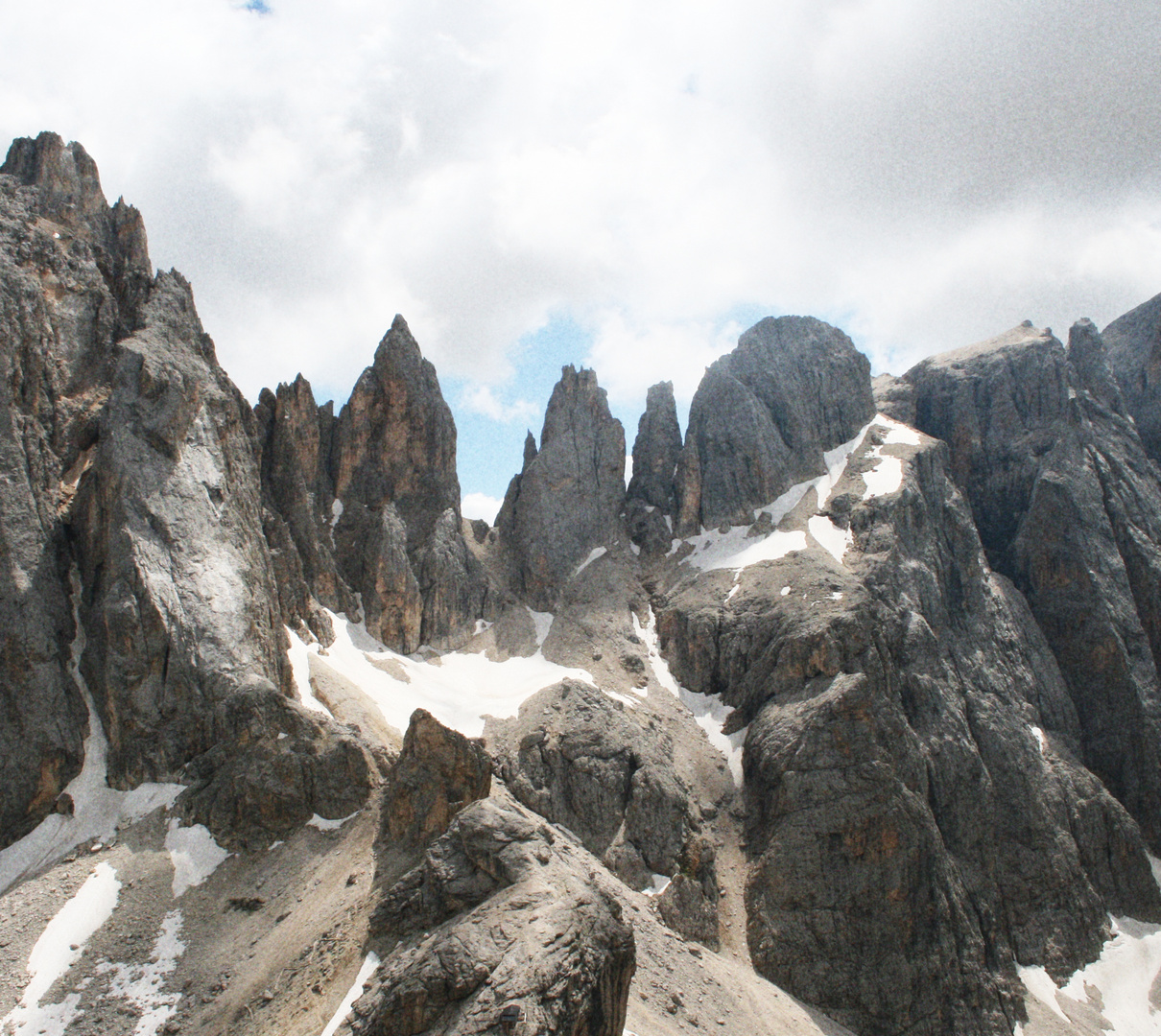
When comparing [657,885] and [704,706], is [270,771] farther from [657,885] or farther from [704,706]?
[704,706]

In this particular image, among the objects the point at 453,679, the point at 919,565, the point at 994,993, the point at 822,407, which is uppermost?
the point at 822,407

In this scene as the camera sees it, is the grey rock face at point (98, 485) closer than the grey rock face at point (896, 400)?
Yes

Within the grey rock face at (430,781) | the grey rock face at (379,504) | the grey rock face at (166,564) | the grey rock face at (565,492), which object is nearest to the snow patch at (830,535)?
the grey rock face at (565,492)

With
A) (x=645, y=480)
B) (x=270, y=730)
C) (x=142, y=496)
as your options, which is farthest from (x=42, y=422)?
(x=645, y=480)

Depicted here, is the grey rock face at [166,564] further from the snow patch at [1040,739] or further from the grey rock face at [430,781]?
the snow patch at [1040,739]

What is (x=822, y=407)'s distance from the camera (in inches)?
3051

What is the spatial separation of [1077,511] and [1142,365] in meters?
34.2

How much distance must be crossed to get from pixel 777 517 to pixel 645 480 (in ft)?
49.5

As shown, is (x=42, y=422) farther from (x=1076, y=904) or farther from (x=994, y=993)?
(x=1076, y=904)

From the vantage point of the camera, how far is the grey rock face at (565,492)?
65.6 m

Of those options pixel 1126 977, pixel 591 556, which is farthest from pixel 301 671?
pixel 1126 977

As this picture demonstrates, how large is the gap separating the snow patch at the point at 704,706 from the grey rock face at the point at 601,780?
4.87 meters

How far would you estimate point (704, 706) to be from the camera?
52312 mm

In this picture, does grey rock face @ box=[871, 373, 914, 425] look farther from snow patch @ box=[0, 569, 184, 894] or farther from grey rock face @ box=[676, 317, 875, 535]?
snow patch @ box=[0, 569, 184, 894]
